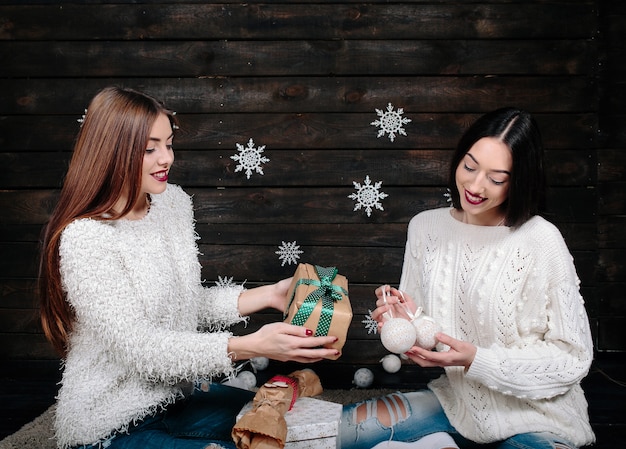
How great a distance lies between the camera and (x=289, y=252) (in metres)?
3.05

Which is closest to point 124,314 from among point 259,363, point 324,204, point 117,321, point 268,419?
point 117,321

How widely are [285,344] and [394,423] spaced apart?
0.49 metres

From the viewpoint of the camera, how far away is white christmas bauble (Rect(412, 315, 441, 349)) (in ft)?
5.16

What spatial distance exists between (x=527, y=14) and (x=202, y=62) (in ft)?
5.40

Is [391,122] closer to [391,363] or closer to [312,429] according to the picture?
[391,363]

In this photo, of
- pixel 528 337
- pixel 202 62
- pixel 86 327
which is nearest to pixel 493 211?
pixel 528 337

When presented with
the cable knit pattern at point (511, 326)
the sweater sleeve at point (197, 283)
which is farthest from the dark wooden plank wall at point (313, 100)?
the cable knit pattern at point (511, 326)

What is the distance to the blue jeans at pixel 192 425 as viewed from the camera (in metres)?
1.50

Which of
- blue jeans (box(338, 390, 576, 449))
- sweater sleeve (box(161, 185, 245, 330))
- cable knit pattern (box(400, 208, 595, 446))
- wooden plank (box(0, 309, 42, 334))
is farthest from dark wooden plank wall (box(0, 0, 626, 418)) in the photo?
blue jeans (box(338, 390, 576, 449))

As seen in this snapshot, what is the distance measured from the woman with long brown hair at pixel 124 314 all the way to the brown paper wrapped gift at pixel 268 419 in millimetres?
92

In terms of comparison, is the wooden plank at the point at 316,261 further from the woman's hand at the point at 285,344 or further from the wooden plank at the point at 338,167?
the woman's hand at the point at 285,344

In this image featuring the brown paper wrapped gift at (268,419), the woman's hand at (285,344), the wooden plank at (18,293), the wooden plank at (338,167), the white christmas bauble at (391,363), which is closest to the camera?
the brown paper wrapped gift at (268,419)

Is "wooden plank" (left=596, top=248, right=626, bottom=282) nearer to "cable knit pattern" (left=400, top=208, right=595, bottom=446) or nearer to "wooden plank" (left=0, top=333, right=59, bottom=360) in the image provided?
"cable knit pattern" (left=400, top=208, right=595, bottom=446)

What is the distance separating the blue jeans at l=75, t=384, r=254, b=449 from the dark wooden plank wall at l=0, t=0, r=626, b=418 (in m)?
1.33
